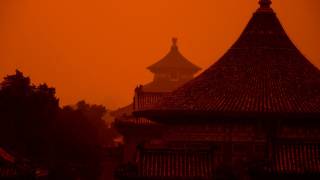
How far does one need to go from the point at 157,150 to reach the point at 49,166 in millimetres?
21708

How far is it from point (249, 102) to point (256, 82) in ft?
5.73

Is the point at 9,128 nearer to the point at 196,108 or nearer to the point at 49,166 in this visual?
the point at 49,166

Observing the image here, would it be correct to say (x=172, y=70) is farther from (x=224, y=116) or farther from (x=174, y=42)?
(x=224, y=116)

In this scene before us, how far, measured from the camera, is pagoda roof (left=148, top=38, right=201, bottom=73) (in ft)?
343

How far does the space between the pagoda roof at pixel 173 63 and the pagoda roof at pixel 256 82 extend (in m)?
68.0

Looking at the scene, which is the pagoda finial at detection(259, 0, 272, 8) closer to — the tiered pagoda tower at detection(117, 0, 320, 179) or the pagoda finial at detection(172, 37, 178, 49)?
the tiered pagoda tower at detection(117, 0, 320, 179)

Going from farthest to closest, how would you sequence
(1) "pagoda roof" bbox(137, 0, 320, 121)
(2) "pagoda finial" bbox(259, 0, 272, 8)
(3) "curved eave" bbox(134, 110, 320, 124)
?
(2) "pagoda finial" bbox(259, 0, 272, 8) → (1) "pagoda roof" bbox(137, 0, 320, 121) → (3) "curved eave" bbox(134, 110, 320, 124)

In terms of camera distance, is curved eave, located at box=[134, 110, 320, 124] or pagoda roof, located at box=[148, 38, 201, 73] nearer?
curved eave, located at box=[134, 110, 320, 124]

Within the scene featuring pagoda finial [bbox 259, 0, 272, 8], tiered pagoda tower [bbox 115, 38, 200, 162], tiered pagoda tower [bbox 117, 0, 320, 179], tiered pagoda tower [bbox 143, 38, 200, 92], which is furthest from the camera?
tiered pagoda tower [bbox 143, 38, 200, 92]

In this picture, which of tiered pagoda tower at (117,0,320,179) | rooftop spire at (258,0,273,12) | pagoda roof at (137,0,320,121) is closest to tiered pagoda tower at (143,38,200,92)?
rooftop spire at (258,0,273,12)

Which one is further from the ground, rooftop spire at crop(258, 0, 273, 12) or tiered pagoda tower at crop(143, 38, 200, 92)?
tiered pagoda tower at crop(143, 38, 200, 92)

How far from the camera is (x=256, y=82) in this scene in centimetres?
3375

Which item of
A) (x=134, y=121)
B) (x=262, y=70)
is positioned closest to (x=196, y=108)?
(x=262, y=70)

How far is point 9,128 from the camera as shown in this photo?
46219mm
